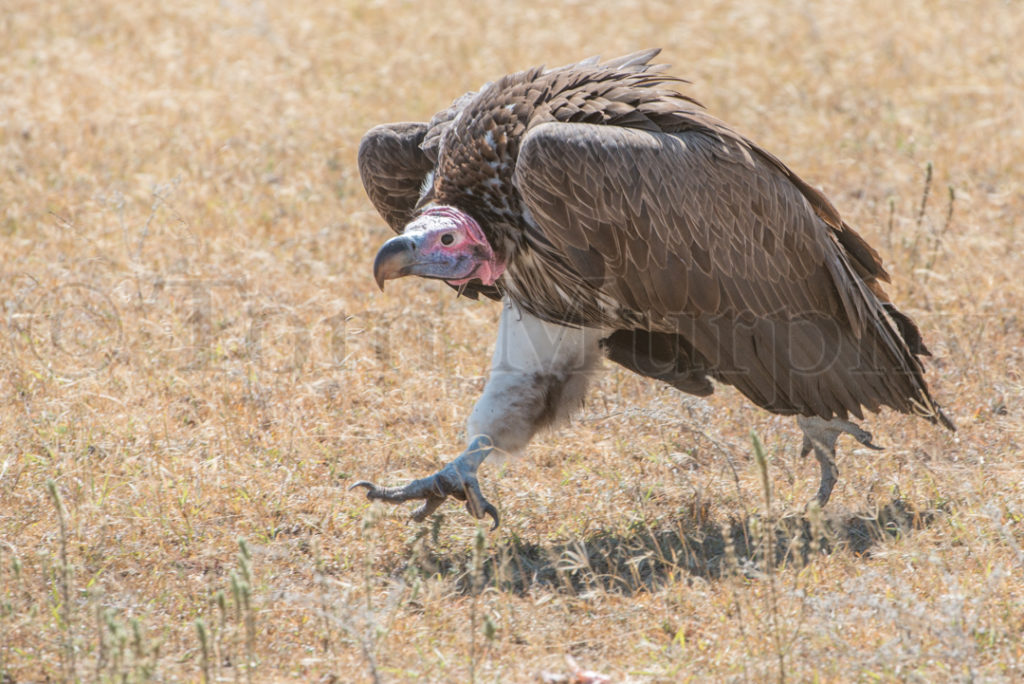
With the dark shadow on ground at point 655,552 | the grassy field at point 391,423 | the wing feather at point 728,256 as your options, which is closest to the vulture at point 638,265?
the wing feather at point 728,256

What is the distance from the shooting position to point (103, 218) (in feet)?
22.4

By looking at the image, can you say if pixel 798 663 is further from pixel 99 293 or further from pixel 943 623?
pixel 99 293

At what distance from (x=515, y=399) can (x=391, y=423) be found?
0.88 m

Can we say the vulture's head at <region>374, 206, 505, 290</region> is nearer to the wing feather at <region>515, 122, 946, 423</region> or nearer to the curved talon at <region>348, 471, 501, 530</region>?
the wing feather at <region>515, 122, 946, 423</region>

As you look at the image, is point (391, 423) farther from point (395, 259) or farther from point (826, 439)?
point (826, 439)

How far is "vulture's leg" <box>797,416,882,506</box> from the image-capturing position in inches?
183

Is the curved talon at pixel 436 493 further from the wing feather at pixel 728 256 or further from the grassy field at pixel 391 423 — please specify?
the wing feather at pixel 728 256

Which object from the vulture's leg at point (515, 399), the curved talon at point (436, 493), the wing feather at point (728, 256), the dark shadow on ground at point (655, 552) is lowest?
the dark shadow on ground at point (655, 552)

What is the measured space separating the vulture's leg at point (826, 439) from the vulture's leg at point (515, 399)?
0.83 metres

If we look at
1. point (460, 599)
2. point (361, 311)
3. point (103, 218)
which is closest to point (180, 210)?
point (103, 218)

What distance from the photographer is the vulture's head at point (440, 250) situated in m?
Result: 4.38

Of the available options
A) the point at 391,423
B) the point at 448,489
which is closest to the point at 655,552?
the point at 448,489

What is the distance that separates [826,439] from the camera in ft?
15.5

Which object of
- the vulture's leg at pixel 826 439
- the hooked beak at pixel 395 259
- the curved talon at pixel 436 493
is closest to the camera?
the hooked beak at pixel 395 259
